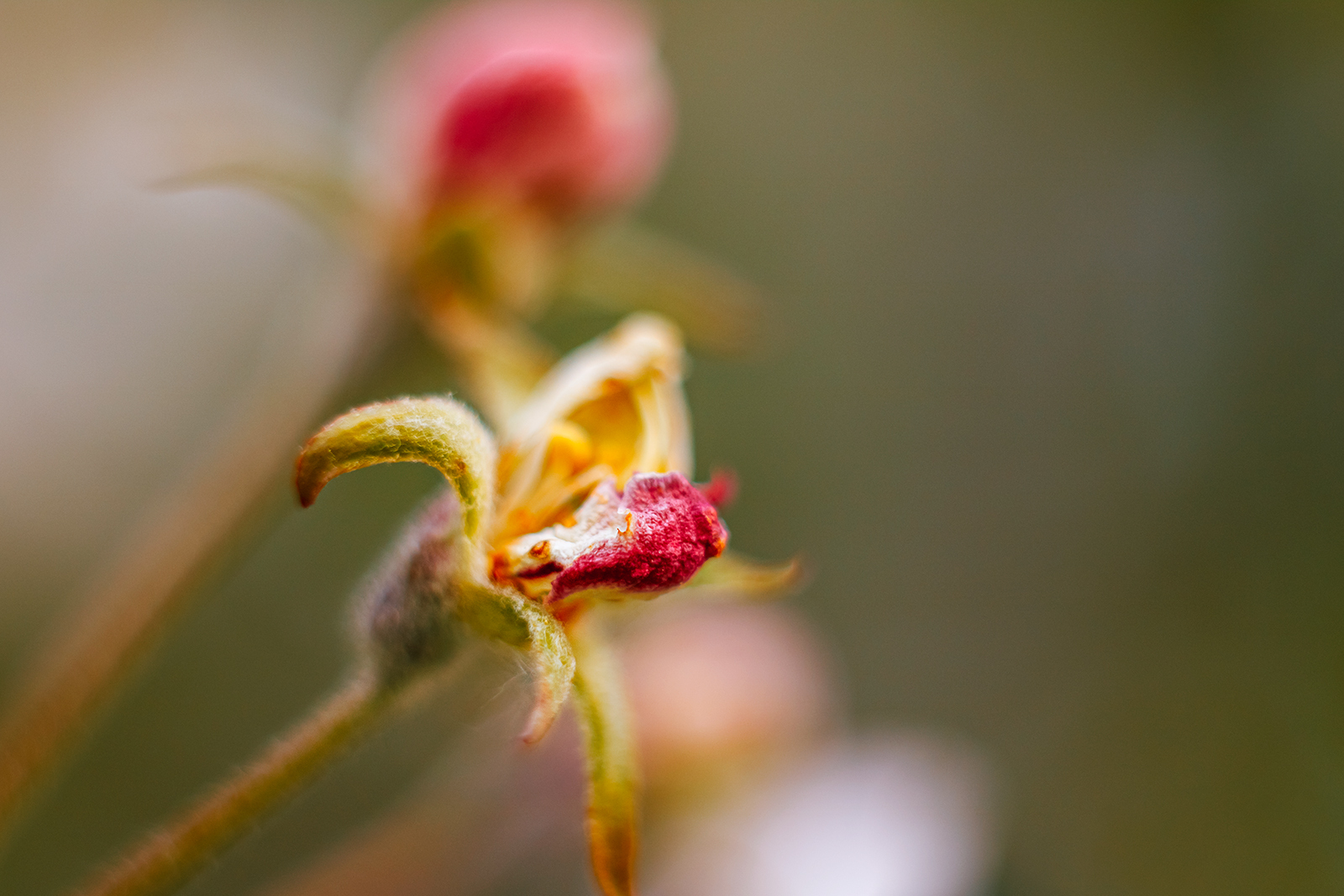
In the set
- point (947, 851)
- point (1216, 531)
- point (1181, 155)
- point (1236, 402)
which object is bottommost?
point (947, 851)

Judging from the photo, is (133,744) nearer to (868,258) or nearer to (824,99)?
(868,258)

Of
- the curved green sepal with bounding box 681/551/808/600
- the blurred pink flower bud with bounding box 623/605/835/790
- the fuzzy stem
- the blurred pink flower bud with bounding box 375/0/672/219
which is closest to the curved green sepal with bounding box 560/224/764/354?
the blurred pink flower bud with bounding box 375/0/672/219

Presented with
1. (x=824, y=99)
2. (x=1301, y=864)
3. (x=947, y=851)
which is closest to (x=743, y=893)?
(x=947, y=851)

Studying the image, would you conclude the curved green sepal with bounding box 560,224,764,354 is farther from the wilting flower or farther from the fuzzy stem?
the wilting flower

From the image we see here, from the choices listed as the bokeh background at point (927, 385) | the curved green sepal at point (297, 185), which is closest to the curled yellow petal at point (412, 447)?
the curved green sepal at point (297, 185)

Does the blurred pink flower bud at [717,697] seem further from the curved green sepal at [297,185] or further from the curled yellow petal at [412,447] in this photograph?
the curled yellow petal at [412,447]
